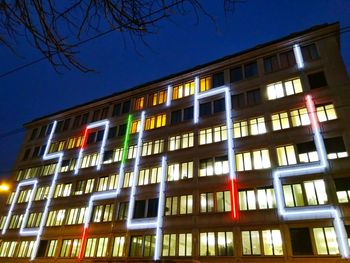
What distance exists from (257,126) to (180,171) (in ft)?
26.2

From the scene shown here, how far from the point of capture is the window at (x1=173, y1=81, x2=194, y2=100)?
94.5 feet

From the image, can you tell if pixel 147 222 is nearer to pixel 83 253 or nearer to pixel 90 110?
pixel 83 253

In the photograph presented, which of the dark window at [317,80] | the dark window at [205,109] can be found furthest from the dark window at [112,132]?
the dark window at [317,80]

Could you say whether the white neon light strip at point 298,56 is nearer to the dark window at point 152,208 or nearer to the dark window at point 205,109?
the dark window at point 205,109

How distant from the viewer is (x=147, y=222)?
23250 mm

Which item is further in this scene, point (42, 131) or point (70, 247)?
point (42, 131)

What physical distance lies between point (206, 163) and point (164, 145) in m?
5.26

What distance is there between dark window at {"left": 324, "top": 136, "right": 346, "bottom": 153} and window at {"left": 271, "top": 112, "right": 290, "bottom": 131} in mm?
3209

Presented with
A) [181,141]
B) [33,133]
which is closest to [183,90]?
[181,141]

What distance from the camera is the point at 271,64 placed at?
82.5 feet

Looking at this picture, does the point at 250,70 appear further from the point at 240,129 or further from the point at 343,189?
the point at 343,189

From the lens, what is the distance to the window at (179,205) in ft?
73.9

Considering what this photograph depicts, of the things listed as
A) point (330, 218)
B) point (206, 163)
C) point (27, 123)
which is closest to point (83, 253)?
point (206, 163)

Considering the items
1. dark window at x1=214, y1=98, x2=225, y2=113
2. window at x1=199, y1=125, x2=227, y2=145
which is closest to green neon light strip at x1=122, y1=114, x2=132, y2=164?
window at x1=199, y1=125, x2=227, y2=145
